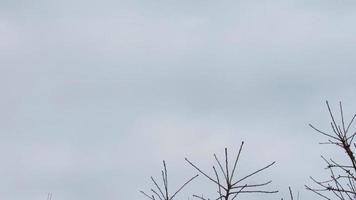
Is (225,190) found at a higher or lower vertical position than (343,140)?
lower

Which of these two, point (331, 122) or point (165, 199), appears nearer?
point (165, 199)

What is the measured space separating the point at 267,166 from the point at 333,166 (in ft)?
6.43

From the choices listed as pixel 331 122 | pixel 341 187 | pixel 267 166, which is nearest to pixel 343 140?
pixel 331 122

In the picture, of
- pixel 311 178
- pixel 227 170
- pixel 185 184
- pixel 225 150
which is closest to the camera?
pixel 225 150

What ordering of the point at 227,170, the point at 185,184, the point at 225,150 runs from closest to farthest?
the point at 225,150, the point at 227,170, the point at 185,184

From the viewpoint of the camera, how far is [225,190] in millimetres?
5340

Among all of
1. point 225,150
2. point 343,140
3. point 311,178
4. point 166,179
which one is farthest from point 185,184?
point 343,140

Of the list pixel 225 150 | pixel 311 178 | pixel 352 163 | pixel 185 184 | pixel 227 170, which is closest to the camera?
pixel 225 150

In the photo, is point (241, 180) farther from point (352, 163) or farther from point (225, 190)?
point (352, 163)

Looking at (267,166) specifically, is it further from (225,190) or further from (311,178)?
(311,178)

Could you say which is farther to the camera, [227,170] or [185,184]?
[185,184]

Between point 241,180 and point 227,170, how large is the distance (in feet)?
0.76

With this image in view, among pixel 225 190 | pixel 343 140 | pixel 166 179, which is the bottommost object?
pixel 225 190

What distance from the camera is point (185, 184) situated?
5.74 m
